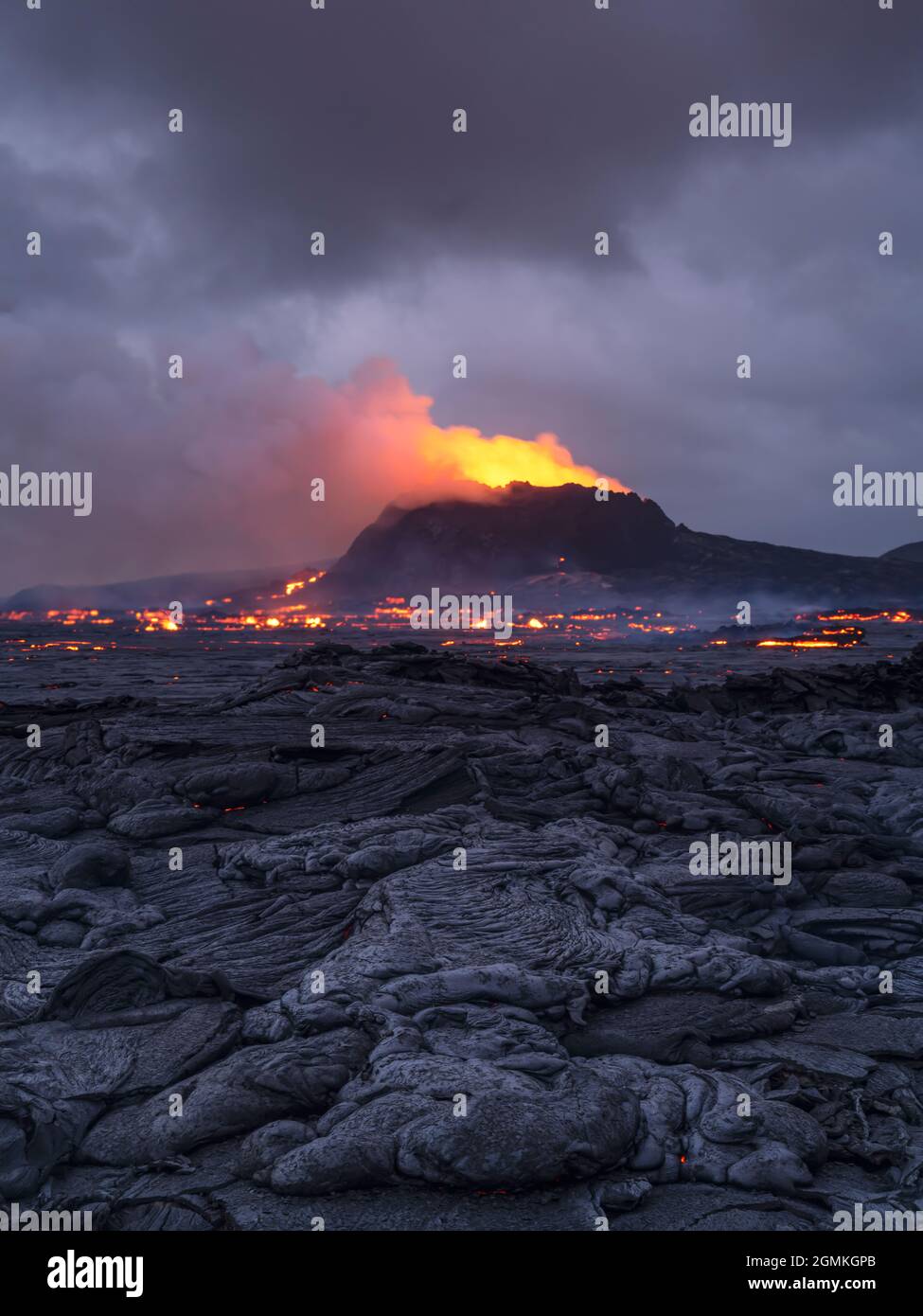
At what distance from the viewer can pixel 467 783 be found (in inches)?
470

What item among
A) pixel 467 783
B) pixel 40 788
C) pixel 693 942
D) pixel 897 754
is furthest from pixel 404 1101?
pixel 897 754

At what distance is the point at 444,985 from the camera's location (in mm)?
6520

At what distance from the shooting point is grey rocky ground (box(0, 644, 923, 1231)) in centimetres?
487

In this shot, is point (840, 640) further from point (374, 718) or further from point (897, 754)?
point (374, 718)

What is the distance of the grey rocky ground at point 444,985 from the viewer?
4.87 meters
